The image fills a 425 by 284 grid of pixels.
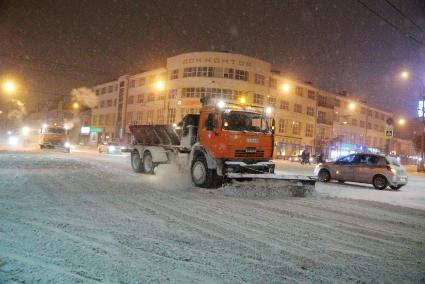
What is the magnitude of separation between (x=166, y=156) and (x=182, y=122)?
5.52 feet

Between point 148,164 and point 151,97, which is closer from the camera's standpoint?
point 148,164

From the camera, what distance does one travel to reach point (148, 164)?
16.7 meters

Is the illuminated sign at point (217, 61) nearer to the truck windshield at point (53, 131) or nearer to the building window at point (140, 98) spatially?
the building window at point (140, 98)

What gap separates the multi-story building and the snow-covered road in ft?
111

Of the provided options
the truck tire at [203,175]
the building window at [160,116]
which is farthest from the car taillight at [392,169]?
the building window at [160,116]

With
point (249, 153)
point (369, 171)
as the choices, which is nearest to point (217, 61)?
point (369, 171)

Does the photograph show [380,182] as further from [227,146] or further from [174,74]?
[174,74]

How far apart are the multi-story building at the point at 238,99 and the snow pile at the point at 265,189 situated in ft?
102

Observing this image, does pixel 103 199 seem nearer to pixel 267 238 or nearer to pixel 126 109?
pixel 267 238

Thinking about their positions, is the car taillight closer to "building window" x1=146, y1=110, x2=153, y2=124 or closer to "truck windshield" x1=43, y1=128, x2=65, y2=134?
"truck windshield" x1=43, y1=128, x2=65, y2=134

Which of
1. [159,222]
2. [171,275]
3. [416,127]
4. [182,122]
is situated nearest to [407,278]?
[171,275]

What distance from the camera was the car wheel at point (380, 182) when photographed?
16.3 meters

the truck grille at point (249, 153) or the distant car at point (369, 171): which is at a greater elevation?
the truck grille at point (249, 153)

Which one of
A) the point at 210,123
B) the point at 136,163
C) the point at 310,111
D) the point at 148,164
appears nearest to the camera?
the point at 210,123
